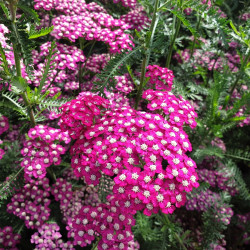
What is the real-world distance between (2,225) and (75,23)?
177 cm

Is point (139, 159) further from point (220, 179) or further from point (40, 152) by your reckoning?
point (220, 179)

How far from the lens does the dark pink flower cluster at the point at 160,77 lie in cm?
180

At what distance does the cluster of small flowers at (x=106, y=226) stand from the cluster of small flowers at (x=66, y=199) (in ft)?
1.39

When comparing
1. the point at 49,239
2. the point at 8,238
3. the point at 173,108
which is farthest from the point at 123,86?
the point at 8,238

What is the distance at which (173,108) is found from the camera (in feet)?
4.91

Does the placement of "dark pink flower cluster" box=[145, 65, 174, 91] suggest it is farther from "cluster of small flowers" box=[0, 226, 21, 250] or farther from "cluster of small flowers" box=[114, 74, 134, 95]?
"cluster of small flowers" box=[0, 226, 21, 250]

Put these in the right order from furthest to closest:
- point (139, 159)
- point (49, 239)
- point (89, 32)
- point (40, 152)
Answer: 1. point (89, 32)
2. point (49, 239)
3. point (40, 152)
4. point (139, 159)

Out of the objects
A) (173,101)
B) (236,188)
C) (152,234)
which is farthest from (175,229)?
(173,101)

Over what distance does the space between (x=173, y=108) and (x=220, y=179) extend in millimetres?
1324

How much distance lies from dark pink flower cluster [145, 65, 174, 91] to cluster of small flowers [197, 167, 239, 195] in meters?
1.01

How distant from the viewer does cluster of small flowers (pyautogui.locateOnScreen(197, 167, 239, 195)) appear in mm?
2324

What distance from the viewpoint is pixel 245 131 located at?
2.90 metres

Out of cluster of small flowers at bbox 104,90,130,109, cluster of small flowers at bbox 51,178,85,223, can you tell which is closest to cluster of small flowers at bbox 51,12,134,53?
cluster of small flowers at bbox 104,90,130,109

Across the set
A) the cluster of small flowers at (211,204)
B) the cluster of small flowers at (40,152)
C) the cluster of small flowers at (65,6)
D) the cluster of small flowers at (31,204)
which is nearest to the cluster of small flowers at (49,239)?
the cluster of small flowers at (31,204)
